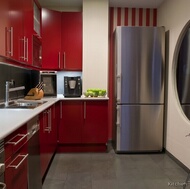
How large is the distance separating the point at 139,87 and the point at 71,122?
120 cm

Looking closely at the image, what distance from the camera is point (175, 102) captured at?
311cm

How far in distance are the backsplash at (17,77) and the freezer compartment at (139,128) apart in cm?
148

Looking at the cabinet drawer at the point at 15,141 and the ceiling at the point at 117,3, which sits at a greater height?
the ceiling at the point at 117,3

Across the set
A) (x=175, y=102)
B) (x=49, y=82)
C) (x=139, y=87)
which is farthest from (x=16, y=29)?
(x=175, y=102)

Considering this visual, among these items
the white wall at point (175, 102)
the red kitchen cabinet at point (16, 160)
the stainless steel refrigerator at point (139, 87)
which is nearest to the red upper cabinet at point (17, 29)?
the red kitchen cabinet at point (16, 160)

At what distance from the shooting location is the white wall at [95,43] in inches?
144

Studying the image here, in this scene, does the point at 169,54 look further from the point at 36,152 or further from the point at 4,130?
the point at 4,130

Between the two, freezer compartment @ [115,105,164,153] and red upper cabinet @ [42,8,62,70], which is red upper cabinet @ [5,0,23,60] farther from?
freezer compartment @ [115,105,164,153]

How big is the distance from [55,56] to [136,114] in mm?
1673

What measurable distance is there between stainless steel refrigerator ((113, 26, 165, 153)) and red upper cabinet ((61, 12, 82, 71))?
28.9 inches

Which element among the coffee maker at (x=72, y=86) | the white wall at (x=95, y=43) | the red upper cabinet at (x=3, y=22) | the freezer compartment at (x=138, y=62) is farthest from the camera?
the white wall at (x=95, y=43)

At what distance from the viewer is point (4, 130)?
49.1 inches

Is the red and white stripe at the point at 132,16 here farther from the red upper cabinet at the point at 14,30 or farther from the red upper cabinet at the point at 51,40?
the red upper cabinet at the point at 14,30

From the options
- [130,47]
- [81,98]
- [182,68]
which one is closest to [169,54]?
[182,68]
